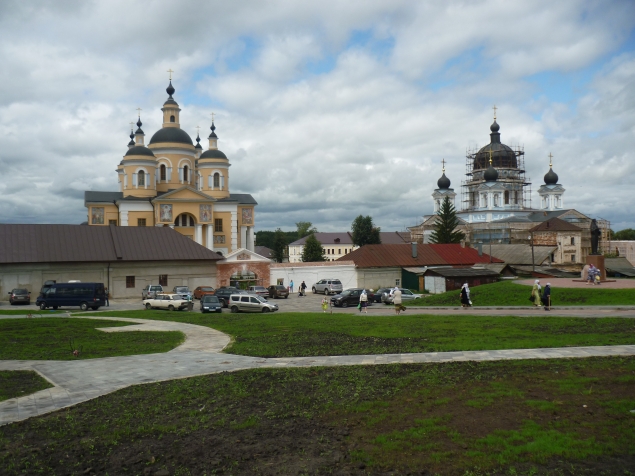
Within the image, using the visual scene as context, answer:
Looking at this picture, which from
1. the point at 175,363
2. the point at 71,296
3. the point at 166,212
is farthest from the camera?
the point at 166,212

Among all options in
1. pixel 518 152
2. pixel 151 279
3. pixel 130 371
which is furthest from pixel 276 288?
pixel 518 152

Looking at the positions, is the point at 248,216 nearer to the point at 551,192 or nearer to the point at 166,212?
the point at 166,212

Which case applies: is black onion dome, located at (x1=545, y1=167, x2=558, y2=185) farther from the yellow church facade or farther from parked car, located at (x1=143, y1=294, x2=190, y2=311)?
parked car, located at (x1=143, y1=294, x2=190, y2=311)

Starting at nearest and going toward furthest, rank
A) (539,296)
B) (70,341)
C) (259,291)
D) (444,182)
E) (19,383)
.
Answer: (19,383) < (70,341) < (539,296) < (259,291) < (444,182)

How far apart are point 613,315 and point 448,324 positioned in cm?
714

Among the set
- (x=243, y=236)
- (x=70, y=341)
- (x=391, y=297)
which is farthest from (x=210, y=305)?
(x=243, y=236)

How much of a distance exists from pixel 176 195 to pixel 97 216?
1076cm

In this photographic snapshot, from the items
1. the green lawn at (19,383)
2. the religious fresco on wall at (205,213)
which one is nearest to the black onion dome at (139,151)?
the religious fresco on wall at (205,213)

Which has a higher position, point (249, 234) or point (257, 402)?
point (249, 234)

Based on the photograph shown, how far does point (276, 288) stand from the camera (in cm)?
4622

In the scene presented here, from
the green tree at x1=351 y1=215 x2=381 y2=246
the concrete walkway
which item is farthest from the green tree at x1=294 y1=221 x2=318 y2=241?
the concrete walkway

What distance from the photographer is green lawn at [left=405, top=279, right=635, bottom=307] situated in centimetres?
2822

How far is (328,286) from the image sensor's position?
4981 centimetres

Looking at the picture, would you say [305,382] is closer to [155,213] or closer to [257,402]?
[257,402]
